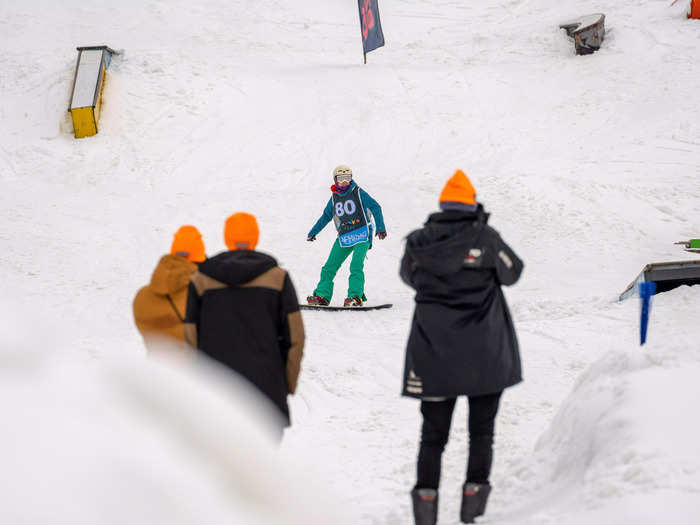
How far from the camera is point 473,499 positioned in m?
3.58

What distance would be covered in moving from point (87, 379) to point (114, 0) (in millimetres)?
24335

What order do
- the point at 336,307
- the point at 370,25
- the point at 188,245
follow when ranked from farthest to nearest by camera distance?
the point at 370,25, the point at 336,307, the point at 188,245

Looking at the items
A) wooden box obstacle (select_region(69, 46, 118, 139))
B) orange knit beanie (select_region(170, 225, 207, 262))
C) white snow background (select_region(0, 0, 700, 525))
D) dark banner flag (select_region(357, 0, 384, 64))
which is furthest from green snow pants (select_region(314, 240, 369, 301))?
dark banner flag (select_region(357, 0, 384, 64))

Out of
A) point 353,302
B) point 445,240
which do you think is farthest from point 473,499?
point 353,302

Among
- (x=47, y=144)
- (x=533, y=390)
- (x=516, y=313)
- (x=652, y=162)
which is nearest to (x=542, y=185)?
(x=652, y=162)

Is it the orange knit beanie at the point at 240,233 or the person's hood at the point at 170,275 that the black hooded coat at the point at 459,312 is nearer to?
the orange knit beanie at the point at 240,233

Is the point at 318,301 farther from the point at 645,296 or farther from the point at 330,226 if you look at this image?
the point at 645,296

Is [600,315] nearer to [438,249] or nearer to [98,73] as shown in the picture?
[438,249]

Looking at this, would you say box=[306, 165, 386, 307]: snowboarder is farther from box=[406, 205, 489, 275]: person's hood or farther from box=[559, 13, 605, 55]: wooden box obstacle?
box=[559, 13, 605, 55]: wooden box obstacle

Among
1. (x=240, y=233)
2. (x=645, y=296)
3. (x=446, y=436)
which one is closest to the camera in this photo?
(x=446, y=436)

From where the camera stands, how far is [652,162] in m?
13.6

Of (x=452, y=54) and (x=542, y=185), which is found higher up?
(x=452, y=54)

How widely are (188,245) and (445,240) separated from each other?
1.43 m

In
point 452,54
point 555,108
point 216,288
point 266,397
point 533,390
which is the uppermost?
point 452,54
